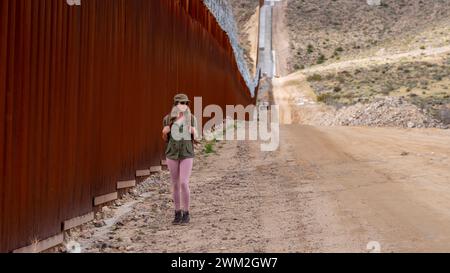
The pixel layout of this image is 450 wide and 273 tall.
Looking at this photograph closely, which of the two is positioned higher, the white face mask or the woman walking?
the white face mask

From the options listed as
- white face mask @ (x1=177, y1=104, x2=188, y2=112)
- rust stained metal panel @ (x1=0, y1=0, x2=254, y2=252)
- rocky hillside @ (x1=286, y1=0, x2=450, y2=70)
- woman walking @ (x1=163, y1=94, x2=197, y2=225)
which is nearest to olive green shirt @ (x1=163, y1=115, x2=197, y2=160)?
woman walking @ (x1=163, y1=94, x2=197, y2=225)

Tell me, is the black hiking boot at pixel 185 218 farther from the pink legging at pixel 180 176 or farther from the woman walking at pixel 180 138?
the woman walking at pixel 180 138

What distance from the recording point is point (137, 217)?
29.9 ft

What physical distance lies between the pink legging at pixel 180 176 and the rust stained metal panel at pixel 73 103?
1.07 metres

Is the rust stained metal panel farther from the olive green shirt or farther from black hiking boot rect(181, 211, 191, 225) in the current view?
black hiking boot rect(181, 211, 191, 225)

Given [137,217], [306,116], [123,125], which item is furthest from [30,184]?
[306,116]

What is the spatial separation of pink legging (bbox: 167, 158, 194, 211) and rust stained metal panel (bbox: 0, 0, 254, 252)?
3.52 ft

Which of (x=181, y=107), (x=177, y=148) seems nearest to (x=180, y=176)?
(x=177, y=148)

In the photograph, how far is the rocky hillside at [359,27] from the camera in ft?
250

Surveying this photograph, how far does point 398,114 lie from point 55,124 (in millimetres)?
31256

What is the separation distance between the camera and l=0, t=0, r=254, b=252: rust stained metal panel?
20.1 ft

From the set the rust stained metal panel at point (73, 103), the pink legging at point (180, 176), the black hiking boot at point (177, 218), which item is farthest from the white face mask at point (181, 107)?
the black hiking boot at point (177, 218)

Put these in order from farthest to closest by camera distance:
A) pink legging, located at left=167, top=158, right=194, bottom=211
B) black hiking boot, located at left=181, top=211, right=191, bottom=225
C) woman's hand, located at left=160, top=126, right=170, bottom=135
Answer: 1. black hiking boot, located at left=181, top=211, right=191, bottom=225
2. pink legging, located at left=167, top=158, right=194, bottom=211
3. woman's hand, located at left=160, top=126, right=170, bottom=135

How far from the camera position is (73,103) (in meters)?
7.86
